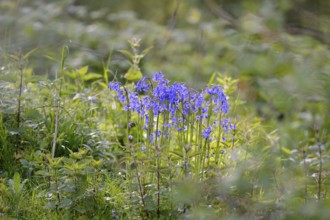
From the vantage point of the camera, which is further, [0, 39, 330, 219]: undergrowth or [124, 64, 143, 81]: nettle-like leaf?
[124, 64, 143, 81]: nettle-like leaf

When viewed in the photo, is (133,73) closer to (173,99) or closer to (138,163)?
(138,163)

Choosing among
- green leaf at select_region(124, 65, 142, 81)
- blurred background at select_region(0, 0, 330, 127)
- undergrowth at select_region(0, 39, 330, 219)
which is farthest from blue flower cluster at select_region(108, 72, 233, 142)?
blurred background at select_region(0, 0, 330, 127)

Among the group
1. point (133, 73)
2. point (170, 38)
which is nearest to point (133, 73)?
point (133, 73)

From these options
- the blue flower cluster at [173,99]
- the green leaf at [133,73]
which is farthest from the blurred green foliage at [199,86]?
the blue flower cluster at [173,99]

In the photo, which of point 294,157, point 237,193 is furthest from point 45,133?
point 294,157

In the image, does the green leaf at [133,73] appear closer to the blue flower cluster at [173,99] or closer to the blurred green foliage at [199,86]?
the blurred green foliage at [199,86]

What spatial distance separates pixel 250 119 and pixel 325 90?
9.18 ft

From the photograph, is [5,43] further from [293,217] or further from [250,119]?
[293,217]

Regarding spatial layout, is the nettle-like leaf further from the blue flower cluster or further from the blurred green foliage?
the blue flower cluster

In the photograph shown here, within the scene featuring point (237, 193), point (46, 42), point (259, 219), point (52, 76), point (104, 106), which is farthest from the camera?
point (46, 42)

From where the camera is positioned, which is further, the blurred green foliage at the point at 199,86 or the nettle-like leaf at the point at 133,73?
the nettle-like leaf at the point at 133,73

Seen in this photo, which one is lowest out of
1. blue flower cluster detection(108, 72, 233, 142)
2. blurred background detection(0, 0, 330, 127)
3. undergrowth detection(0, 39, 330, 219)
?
undergrowth detection(0, 39, 330, 219)

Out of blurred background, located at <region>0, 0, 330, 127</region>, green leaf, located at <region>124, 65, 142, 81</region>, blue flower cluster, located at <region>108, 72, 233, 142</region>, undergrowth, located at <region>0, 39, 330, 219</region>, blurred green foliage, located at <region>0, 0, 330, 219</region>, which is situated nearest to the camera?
blurred green foliage, located at <region>0, 0, 330, 219</region>

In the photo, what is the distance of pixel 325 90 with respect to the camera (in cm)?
162
